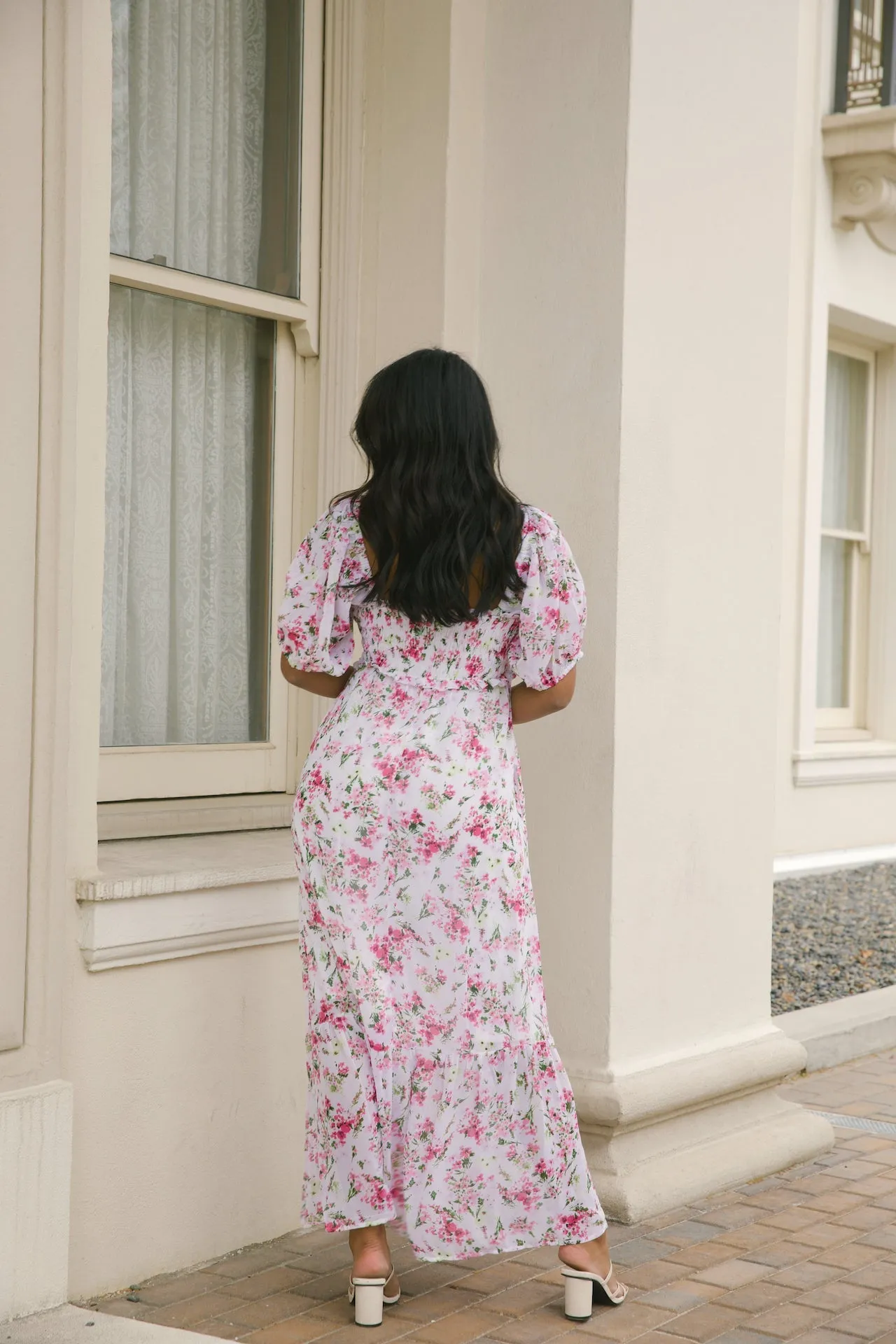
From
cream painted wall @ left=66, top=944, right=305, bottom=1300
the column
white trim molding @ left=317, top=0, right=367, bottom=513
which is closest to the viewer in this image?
cream painted wall @ left=66, top=944, right=305, bottom=1300

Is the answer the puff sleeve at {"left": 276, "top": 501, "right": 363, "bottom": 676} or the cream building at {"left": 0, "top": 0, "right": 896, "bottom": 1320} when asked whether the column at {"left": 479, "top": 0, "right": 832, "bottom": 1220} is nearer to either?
the cream building at {"left": 0, "top": 0, "right": 896, "bottom": 1320}

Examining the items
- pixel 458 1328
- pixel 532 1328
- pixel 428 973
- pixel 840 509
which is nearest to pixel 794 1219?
pixel 532 1328

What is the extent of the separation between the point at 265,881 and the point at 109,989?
44cm

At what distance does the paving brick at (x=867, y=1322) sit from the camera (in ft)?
9.93

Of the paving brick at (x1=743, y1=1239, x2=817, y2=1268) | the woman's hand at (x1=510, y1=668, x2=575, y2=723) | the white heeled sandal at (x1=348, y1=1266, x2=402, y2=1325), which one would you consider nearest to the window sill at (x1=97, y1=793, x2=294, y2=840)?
the woman's hand at (x1=510, y1=668, x2=575, y2=723)

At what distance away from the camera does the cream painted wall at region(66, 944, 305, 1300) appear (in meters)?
3.04

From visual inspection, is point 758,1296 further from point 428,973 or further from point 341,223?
point 341,223

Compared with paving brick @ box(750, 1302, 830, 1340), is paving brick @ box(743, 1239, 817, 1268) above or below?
below

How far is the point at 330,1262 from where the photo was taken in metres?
3.35

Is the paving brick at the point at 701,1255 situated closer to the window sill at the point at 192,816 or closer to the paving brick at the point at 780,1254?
the paving brick at the point at 780,1254

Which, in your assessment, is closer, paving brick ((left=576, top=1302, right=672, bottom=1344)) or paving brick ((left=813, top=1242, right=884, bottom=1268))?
paving brick ((left=576, top=1302, right=672, bottom=1344))

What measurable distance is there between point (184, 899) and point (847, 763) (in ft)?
23.1

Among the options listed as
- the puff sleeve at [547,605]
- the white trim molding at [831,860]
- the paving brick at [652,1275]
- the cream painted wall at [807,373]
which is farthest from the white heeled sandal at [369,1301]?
the cream painted wall at [807,373]

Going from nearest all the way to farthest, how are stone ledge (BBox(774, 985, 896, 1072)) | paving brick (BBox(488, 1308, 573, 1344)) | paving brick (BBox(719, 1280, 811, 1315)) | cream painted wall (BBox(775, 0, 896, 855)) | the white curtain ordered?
paving brick (BBox(488, 1308, 573, 1344)) → paving brick (BBox(719, 1280, 811, 1315)) → the white curtain → stone ledge (BBox(774, 985, 896, 1072)) → cream painted wall (BBox(775, 0, 896, 855))
